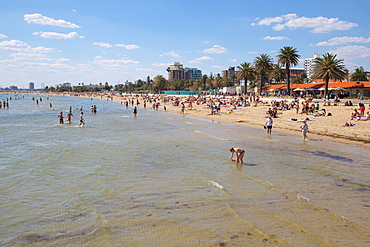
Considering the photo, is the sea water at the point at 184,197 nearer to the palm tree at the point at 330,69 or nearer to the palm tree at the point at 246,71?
the palm tree at the point at 330,69

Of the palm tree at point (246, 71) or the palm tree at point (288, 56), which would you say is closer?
the palm tree at point (288, 56)

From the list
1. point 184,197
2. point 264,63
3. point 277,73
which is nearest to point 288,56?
point 264,63

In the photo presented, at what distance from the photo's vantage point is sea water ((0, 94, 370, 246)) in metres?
6.45

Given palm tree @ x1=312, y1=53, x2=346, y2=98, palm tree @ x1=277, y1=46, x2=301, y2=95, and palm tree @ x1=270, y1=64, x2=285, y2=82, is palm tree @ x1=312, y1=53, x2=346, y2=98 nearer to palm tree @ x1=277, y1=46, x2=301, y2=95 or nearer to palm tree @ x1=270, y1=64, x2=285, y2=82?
palm tree @ x1=277, y1=46, x2=301, y2=95

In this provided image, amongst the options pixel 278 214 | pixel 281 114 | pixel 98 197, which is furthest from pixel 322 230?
pixel 281 114

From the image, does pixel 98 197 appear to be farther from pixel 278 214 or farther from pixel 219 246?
pixel 278 214

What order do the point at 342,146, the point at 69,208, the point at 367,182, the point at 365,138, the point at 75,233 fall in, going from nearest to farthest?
the point at 75,233 → the point at 69,208 → the point at 367,182 → the point at 342,146 → the point at 365,138

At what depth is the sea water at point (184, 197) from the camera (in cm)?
645

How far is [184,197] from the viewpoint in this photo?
8820 mm

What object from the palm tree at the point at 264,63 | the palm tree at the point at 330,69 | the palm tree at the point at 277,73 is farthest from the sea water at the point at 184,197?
the palm tree at the point at 277,73

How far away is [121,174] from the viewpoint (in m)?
11.4

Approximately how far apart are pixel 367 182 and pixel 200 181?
6.23 metres

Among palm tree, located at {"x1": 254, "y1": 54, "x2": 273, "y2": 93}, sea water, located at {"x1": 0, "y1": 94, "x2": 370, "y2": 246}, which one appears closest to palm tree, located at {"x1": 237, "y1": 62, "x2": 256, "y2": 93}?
palm tree, located at {"x1": 254, "y1": 54, "x2": 273, "y2": 93}

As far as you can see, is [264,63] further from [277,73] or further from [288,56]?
[277,73]
